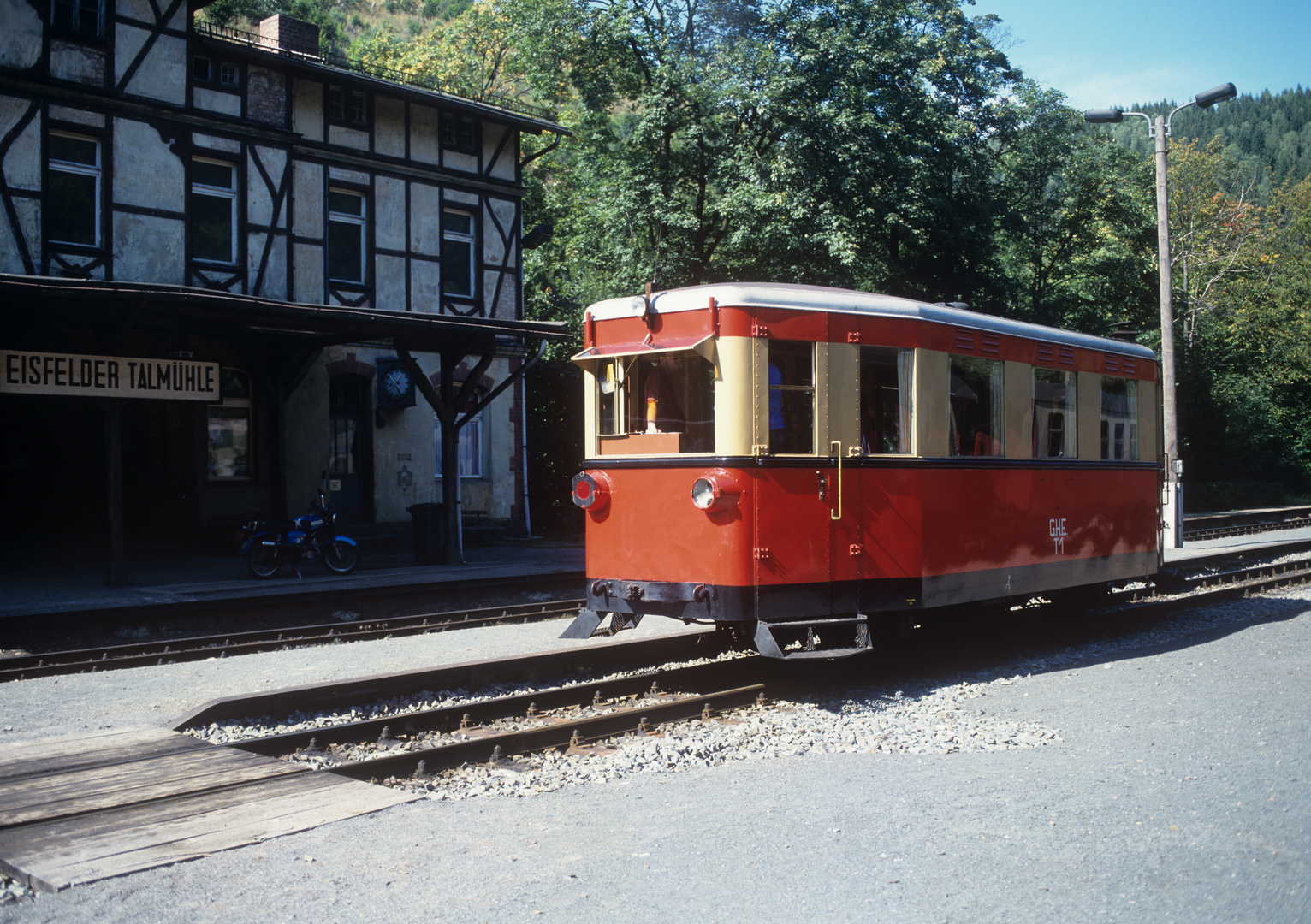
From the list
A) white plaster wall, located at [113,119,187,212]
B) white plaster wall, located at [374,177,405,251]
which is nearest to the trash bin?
white plaster wall, located at [374,177,405,251]

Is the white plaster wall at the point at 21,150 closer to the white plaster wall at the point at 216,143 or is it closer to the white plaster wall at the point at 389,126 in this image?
the white plaster wall at the point at 216,143

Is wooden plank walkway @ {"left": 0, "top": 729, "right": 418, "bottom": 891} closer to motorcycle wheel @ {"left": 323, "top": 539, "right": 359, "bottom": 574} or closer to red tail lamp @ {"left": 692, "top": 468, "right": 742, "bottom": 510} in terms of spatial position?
red tail lamp @ {"left": 692, "top": 468, "right": 742, "bottom": 510}

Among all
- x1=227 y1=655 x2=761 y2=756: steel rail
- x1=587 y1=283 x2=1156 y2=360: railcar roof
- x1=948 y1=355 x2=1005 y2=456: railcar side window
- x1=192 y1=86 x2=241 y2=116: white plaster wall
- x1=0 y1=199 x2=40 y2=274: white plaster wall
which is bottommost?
x1=227 y1=655 x2=761 y2=756: steel rail

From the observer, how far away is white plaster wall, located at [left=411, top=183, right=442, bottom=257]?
862 inches

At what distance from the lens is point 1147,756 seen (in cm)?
629

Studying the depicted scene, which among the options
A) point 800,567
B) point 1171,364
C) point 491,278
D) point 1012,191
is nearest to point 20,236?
point 491,278

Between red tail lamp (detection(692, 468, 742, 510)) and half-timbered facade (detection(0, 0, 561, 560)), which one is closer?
red tail lamp (detection(692, 468, 742, 510))

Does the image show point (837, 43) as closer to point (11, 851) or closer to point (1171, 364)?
point (1171, 364)

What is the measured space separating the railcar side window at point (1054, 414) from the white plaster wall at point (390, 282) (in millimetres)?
14521

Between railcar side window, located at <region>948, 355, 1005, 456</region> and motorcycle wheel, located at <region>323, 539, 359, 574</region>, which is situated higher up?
railcar side window, located at <region>948, 355, 1005, 456</region>

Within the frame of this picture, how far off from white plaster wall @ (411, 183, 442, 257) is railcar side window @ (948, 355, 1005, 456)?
604 inches

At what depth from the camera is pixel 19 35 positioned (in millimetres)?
16531

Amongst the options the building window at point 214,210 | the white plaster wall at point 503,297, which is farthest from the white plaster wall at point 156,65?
the white plaster wall at point 503,297

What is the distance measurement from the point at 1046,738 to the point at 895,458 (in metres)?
2.29
